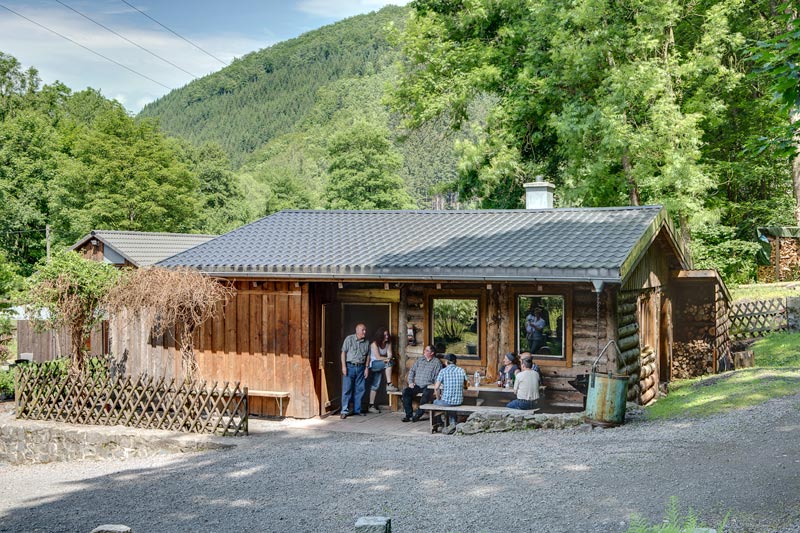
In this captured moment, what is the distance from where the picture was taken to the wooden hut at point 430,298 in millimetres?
14008

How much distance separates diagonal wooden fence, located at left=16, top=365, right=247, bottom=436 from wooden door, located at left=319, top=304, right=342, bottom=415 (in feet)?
5.65

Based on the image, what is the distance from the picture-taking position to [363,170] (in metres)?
61.1

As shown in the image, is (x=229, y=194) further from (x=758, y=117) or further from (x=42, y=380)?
(x=42, y=380)

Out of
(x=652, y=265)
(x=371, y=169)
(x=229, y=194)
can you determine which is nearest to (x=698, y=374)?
(x=652, y=265)

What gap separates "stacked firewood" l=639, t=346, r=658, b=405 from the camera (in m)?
16.3

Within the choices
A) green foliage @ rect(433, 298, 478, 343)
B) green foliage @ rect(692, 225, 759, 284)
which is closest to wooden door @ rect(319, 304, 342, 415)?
green foliage @ rect(433, 298, 478, 343)

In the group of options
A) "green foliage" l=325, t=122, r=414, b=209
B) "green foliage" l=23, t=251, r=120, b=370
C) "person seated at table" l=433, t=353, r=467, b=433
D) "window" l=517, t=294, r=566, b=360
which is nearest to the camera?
"person seated at table" l=433, t=353, r=467, b=433

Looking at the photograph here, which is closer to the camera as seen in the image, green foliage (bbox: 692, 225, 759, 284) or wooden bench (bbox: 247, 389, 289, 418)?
wooden bench (bbox: 247, 389, 289, 418)

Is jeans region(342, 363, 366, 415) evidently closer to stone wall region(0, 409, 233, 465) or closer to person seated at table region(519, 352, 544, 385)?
stone wall region(0, 409, 233, 465)

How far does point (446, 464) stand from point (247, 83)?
171 m

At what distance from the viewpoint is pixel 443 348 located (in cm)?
1525

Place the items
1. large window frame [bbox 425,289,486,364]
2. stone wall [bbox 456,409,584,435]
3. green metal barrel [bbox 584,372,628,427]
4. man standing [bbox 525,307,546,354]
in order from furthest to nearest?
large window frame [bbox 425,289,486,364] → man standing [bbox 525,307,546,354] → stone wall [bbox 456,409,584,435] → green metal barrel [bbox 584,372,628,427]

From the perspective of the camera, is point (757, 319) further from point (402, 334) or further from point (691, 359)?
point (402, 334)

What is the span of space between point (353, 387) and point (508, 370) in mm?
3258
